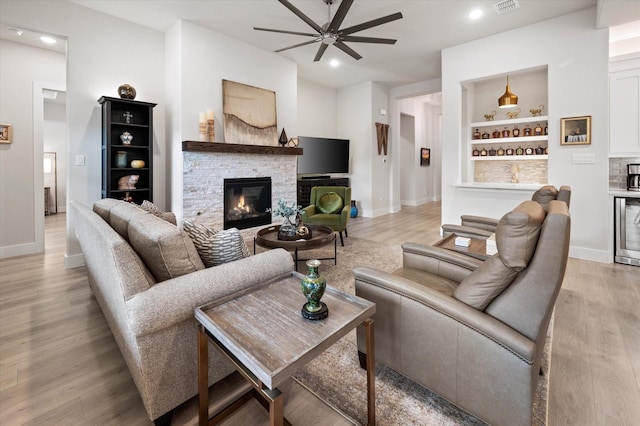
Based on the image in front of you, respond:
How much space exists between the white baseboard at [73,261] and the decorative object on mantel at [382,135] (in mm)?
5924

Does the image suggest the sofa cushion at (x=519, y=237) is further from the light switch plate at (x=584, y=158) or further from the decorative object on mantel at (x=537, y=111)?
the decorative object on mantel at (x=537, y=111)

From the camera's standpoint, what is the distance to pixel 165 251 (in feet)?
4.82

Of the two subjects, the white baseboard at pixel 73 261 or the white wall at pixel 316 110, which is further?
the white wall at pixel 316 110

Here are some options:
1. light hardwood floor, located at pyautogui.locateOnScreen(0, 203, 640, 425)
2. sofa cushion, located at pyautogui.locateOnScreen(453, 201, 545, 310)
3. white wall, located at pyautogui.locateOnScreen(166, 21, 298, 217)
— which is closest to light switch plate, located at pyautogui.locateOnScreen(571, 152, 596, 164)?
light hardwood floor, located at pyautogui.locateOnScreen(0, 203, 640, 425)

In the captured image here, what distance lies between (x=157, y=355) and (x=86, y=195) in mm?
3442

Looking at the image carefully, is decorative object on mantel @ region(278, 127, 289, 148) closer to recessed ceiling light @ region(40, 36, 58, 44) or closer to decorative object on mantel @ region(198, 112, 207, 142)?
decorative object on mantel @ region(198, 112, 207, 142)

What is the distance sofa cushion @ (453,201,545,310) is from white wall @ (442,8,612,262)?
3.47 meters

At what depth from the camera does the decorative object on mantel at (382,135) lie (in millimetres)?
7234

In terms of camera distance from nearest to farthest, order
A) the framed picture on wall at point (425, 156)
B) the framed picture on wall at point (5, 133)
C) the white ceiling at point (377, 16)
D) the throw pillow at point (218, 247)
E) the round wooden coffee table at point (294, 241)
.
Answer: the throw pillow at point (218, 247) → the round wooden coffee table at point (294, 241) → the white ceiling at point (377, 16) → the framed picture on wall at point (5, 133) → the framed picture on wall at point (425, 156)

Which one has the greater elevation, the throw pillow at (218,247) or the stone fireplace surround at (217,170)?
the stone fireplace surround at (217,170)

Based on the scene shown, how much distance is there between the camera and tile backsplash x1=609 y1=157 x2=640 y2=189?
3939mm

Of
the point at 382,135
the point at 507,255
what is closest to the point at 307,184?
the point at 382,135

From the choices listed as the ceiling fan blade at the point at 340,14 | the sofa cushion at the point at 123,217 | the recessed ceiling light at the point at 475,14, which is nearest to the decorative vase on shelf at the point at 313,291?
the sofa cushion at the point at 123,217

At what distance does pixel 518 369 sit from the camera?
3.86 feet
